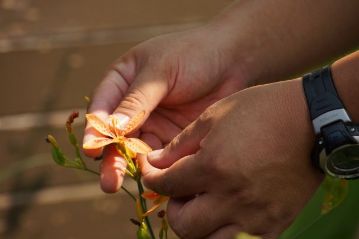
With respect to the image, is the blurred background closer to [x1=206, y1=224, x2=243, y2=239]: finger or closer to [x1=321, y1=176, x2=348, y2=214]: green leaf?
[x1=206, y1=224, x2=243, y2=239]: finger

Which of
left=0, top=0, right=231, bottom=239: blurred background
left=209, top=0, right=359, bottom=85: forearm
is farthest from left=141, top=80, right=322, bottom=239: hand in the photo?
left=0, top=0, right=231, bottom=239: blurred background

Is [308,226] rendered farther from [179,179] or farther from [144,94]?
[144,94]

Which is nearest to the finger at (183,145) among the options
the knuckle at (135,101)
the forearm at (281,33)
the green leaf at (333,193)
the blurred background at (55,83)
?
the knuckle at (135,101)

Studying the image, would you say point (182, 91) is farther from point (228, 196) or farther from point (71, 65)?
point (71, 65)

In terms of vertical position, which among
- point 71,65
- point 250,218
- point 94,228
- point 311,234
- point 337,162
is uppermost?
point 311,234

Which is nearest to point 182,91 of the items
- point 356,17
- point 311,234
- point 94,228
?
point 356,17

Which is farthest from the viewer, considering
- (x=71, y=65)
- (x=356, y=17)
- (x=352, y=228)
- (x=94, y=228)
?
(x=94, y=228)

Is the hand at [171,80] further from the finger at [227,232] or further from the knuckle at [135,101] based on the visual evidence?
the finger at [227,232]
